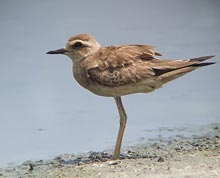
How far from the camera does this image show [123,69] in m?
11.7

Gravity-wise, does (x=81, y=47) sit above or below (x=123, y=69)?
above

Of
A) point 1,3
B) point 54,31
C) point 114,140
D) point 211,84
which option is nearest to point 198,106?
point 211,84

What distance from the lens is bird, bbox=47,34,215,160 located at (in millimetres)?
11617

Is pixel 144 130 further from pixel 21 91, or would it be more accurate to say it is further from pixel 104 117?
pixel 21 91

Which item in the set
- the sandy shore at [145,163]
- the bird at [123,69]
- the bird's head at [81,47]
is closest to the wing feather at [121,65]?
the bird at [123,69]

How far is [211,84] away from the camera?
15.5m

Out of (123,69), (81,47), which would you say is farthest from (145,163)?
(81,47)

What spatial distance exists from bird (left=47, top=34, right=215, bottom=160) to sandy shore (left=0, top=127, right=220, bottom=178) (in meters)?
0.52

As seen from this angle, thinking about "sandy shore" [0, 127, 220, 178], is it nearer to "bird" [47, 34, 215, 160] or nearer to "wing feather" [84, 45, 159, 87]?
"bird" [47, 34, 215, 160]

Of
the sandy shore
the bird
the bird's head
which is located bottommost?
the sandy shore

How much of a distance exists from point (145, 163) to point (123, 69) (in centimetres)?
135

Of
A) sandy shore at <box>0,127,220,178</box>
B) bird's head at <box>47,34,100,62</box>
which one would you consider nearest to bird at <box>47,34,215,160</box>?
bird's head at <box>47,34,100,62</box>

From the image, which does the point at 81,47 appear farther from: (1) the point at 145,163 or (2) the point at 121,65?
(1) the point at 145,163

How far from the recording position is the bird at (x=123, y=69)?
11617mm
